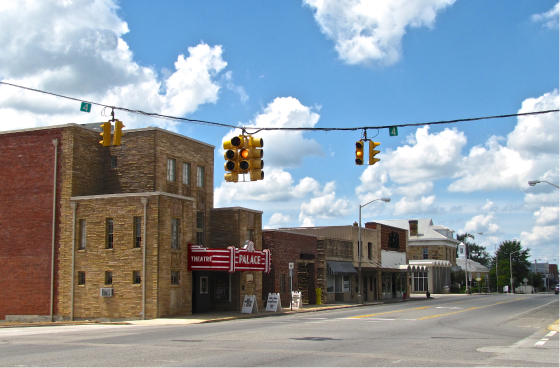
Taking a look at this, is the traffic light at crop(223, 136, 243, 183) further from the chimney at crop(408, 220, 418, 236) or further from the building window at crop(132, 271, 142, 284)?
the chimney at crop(408, 220, 418, 236)

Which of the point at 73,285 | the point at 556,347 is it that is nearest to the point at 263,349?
the point at 556,347

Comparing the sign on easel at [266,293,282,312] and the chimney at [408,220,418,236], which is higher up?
the chimney at [408,220,418,236]

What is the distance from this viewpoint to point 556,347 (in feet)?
55.0

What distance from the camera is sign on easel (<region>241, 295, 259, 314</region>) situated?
3425 centimetres

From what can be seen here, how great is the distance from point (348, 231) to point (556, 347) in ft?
122

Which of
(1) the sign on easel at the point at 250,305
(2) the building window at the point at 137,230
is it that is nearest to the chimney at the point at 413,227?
(1) the sign on easel at the point at 250,305

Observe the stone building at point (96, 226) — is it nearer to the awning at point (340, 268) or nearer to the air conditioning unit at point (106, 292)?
the air conditioning unit at point (106, 292)

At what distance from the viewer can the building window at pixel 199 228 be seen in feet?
121

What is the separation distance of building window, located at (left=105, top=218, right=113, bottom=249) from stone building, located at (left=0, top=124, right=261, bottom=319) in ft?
0.17

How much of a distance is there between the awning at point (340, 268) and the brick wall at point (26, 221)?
73.5ft

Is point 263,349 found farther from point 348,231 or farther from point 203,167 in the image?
point 348,231

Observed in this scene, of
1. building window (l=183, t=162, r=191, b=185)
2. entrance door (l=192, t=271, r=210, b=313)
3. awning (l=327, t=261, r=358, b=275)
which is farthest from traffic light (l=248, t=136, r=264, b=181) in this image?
awning (l=327, t=261, r=358, b=275)

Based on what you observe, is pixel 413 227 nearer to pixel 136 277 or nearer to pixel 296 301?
pixel 296 301

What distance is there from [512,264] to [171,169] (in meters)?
103
